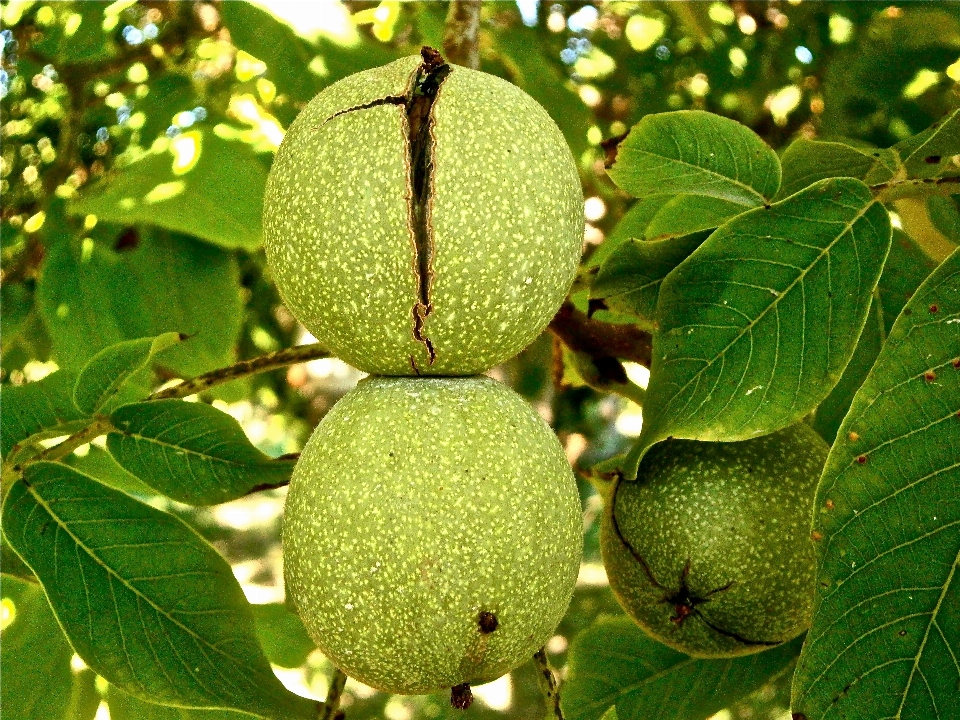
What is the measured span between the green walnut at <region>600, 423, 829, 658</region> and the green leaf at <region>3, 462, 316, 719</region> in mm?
447

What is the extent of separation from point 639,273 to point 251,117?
94cm

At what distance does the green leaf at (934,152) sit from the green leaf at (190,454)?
2.78 feet

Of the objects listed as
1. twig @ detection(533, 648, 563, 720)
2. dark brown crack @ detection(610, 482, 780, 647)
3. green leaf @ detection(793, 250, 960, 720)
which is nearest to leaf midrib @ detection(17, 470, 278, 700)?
twig @ detection(533, 648, 563, 720)

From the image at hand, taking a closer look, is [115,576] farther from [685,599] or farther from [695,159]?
[695,159]

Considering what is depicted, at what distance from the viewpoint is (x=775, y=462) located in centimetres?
119

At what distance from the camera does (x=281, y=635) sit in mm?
1601

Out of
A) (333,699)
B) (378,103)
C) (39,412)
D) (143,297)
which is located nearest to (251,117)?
(143,297)

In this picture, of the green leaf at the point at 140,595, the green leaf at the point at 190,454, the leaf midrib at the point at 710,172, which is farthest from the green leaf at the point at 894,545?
the green leaf at the point at 190,454

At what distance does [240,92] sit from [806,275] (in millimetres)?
1273

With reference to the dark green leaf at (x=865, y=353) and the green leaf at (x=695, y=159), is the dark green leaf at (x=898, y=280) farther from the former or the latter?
the green leaf at (x=695, y=159)

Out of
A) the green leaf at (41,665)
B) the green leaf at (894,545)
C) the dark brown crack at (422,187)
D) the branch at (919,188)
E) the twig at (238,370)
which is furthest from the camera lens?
the green leaf at (41,665)

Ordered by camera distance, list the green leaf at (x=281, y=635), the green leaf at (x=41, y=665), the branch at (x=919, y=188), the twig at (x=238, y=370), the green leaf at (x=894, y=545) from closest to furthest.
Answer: the green leaf at (x=894, y=545) → the branch at (x=919, y=188) → the twig at (x=238, y=370) → the green leaf at (x=41, y=665) → the green leaf at (x=281, y=635)

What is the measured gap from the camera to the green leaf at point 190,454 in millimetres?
1227

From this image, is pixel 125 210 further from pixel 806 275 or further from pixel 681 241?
pixel 806 275
